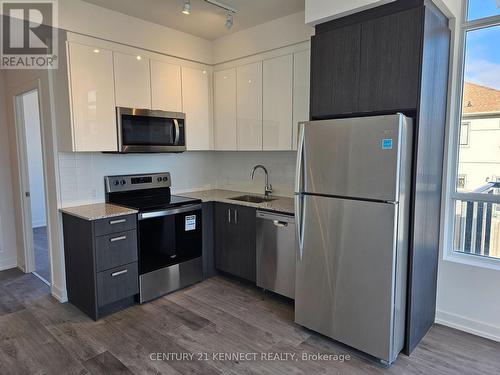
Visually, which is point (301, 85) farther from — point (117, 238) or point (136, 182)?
point (117, 238)

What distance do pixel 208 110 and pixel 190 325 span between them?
7.95 feet

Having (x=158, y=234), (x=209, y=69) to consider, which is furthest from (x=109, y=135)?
(x=209, y=69)

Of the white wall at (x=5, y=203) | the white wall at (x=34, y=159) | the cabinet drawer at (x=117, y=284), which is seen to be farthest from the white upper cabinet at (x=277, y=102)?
the white wall at (x=34, y=159)

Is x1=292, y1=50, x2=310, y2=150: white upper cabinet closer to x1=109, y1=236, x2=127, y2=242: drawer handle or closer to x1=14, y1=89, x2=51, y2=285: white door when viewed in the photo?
x1=109, y1=236, x2=127, y2=242: drawer handle

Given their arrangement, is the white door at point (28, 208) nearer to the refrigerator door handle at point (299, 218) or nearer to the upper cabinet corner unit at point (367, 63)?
the refrigerator door handle at point (299, 218)

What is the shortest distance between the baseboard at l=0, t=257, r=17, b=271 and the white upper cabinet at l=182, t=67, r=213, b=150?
2.67 m

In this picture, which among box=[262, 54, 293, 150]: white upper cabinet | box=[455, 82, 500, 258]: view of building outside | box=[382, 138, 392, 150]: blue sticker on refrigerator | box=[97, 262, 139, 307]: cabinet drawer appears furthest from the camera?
box=[262, 54, 293, 150]: white upper cabinet

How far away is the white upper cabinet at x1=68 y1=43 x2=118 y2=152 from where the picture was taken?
113 inches

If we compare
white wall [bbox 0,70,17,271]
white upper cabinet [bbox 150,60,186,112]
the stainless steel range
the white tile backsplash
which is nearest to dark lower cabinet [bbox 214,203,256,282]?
the stainless steel range

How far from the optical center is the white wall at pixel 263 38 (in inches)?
125

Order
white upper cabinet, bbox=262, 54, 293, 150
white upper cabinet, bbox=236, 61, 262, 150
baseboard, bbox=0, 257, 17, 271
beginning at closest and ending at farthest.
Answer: white upper cabinet, bbox=262, 54, 293, 150 → white upper cabinet, bbox=236, 61, 262, 150 → baseboard, bbox=0, 257, 17, 271

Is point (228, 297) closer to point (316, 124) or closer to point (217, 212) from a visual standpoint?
point (217, 212)

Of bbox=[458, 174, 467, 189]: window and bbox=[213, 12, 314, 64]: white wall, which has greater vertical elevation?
bbox=[213, 12, 314, 64]: white wall

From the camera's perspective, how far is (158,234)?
3.31 m
